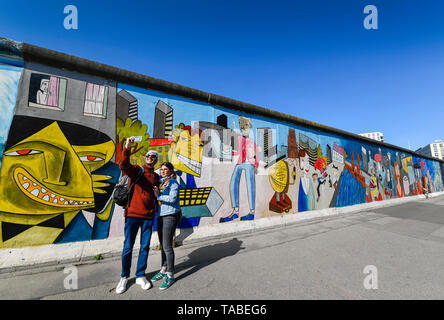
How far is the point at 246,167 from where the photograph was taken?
6.48 metres

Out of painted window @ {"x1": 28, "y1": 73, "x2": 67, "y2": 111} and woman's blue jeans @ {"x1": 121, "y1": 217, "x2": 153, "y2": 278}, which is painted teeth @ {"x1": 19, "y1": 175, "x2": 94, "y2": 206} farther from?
woman's blue jeans @ {"x1": 121, "y1": 217, "x2": 153, "y2": 278}

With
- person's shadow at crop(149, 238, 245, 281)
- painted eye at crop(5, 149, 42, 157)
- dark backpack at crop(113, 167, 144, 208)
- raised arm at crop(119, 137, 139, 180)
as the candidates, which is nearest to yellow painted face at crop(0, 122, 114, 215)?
painted eye at crop(5, 149, 42, 157)

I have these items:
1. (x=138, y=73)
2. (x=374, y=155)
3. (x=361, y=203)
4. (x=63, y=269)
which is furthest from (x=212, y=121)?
(x=374, y=155)

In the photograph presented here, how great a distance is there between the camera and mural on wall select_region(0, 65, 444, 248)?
3.54 meters

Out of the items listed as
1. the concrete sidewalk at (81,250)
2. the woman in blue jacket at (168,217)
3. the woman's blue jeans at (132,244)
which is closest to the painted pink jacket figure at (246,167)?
the concrete sidewalk at (81,250)

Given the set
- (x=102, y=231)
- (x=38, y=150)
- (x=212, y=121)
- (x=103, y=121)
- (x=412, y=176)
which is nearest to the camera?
(x=38, y=150)

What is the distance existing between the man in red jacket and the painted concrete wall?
6.57 feet

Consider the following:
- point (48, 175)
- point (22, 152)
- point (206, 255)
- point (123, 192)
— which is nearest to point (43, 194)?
point (48, 175)

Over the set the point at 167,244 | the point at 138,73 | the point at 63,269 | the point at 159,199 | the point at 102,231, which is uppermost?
→ the point at 138,73

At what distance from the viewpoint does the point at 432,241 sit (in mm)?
4527

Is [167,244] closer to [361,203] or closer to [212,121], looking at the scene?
[212,121]

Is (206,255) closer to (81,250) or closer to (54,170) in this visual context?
(81,250)

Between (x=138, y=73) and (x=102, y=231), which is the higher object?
(x=138, y=73)

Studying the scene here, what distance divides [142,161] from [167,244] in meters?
2.60
